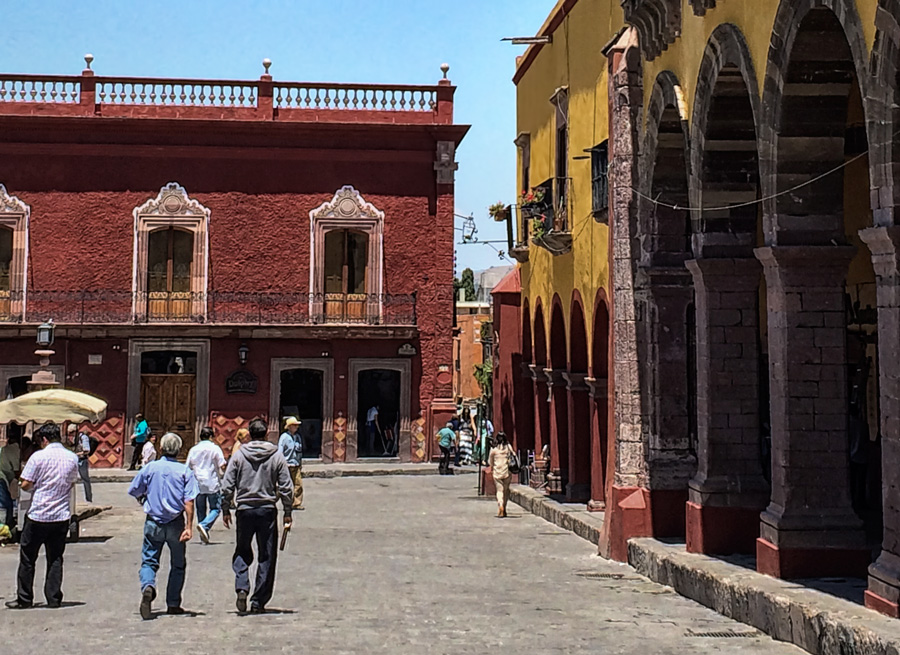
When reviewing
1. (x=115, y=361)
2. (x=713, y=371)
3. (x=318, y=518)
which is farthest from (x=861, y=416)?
(x=115, y=361)

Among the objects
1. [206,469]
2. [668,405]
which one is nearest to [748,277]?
[668,405]

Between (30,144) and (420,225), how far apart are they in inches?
379

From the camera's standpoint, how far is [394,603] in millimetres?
9805

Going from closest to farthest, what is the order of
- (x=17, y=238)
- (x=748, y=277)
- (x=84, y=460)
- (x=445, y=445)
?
(x=748, y=277)
(x=84, y=460)
(x=445, y=445)
(x=17, y=238)

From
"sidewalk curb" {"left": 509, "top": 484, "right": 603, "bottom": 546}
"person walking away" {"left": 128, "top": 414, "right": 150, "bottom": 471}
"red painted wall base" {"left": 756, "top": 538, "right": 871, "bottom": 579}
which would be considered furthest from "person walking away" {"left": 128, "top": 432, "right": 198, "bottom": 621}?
"person walking away" {"left": 128, "top": 414, "right": 150, "bottom": 471}

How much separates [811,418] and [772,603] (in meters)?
1.69

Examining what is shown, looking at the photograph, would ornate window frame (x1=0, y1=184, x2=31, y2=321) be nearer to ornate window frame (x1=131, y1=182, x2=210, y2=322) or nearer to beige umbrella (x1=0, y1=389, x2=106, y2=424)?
ornate window frame (x1=131, y1=182, x2=210, y2=322)

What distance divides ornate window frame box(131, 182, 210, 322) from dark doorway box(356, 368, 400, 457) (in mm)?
4388

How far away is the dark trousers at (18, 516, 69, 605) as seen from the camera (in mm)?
9656

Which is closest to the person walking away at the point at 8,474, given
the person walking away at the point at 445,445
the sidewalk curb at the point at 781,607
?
the sidewalk curb at the point at 781,607

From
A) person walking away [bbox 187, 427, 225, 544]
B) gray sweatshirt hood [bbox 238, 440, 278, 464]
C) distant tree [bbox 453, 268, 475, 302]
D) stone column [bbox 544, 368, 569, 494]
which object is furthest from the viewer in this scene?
distant tree [bbox 453, 268, 475, 302]

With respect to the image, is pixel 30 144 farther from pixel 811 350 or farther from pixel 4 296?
pixel 811 350

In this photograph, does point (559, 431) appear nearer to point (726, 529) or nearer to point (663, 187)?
point (663, 187)

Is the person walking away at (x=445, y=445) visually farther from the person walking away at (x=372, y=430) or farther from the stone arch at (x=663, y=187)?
the stone arch at (x=663, y=187)
